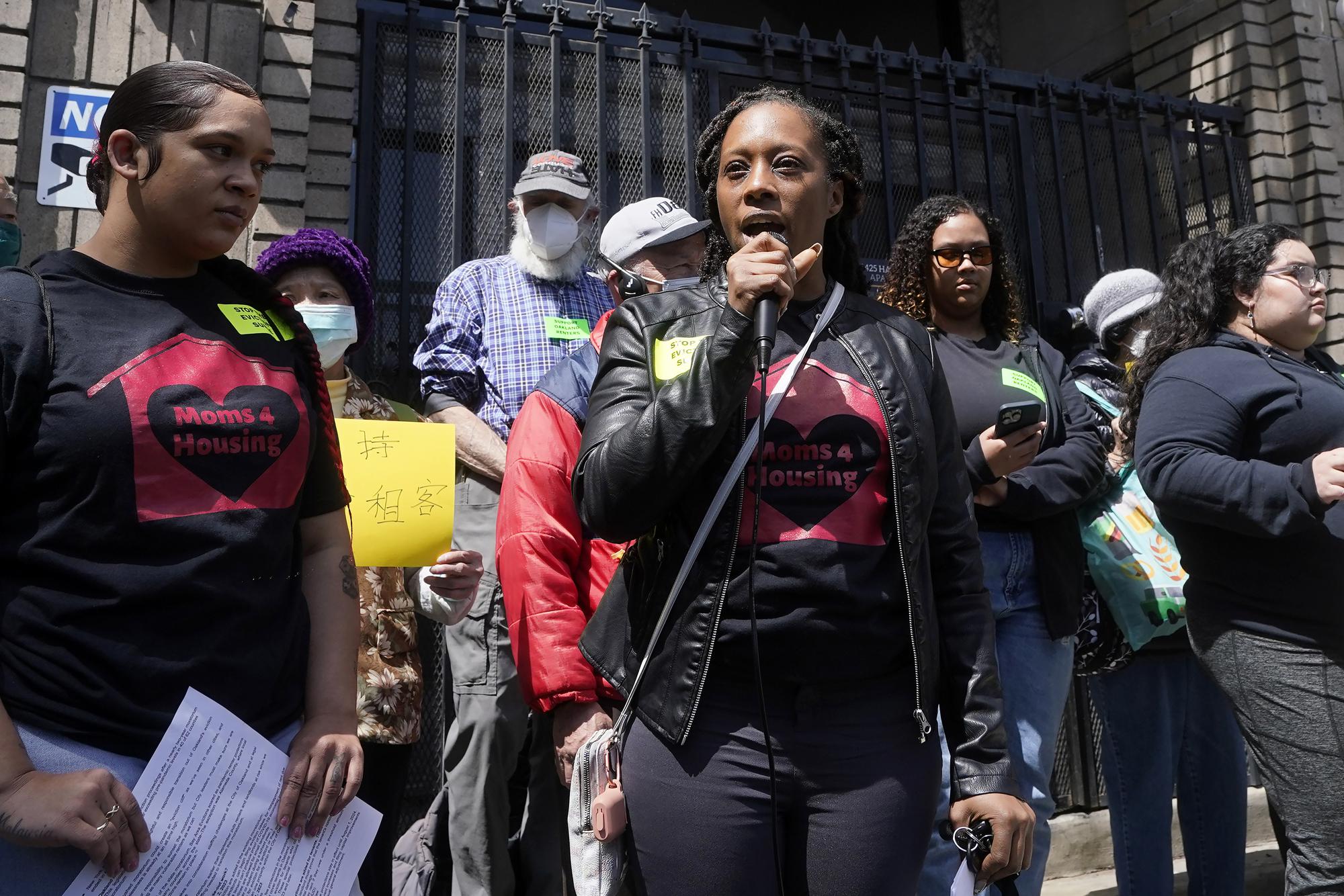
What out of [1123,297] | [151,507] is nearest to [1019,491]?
[1123,297]

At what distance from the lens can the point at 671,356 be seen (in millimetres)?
1851

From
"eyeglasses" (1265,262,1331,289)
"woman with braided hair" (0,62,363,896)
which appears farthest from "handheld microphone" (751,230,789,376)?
"eyeglasses" (1265,262,1331,289)

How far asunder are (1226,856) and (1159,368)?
5.26ft

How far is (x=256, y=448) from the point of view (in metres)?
1.73

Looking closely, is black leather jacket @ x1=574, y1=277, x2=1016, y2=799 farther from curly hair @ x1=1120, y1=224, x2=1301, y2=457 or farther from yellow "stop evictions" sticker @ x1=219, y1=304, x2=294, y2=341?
curly hair @ x1=1120, y1=224, x2=1301, y2=457

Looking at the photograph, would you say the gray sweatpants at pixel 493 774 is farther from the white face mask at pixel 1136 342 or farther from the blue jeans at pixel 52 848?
the white face mask at pixel 1136 342

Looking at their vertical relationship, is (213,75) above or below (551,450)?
above

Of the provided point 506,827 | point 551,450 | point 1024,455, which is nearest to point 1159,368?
point 1024,455

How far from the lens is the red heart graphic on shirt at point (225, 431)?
164 centimetres

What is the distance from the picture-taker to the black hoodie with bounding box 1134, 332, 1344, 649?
281 cm

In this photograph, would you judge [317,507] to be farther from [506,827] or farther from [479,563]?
[506,827]

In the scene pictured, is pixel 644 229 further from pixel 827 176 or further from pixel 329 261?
pixel 827 176

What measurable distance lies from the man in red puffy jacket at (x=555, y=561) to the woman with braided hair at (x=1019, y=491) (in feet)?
3.65

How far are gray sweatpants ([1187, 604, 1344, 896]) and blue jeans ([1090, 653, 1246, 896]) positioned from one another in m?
0.71
